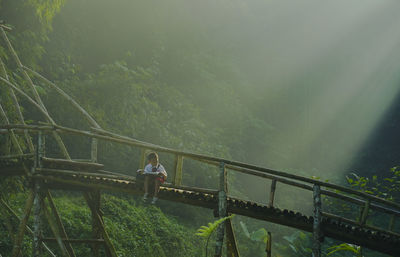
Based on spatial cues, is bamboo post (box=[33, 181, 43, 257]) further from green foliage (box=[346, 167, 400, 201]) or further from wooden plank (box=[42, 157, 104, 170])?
green foliage (box=[346, 167, 400, 201])

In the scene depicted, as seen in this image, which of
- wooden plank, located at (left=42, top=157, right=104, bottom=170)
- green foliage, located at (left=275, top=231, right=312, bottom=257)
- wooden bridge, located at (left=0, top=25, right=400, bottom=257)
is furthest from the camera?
green foliage, located at (left=275, top=231, right=312, bottom=257)

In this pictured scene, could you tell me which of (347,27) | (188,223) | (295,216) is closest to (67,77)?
(188,223)

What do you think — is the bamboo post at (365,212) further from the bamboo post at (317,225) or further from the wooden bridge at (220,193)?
the bamboo post at (317,225)

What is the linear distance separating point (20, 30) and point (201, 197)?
11.4 m

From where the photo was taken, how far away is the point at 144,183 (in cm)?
845

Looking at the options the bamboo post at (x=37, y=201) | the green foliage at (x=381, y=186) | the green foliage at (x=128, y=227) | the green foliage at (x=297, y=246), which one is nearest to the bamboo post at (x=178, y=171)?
the bamboo post at (x=37, y=201)

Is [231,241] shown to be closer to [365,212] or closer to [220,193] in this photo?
[220,193]

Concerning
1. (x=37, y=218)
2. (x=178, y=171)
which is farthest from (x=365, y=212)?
(x=37, y=218)

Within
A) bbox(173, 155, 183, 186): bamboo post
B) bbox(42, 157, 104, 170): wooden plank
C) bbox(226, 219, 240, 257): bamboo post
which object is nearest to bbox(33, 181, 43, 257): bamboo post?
bbox(42, 157, 104, 170): wooden plank

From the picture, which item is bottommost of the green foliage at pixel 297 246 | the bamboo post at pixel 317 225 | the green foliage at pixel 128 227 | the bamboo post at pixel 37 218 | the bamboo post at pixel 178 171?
the green foliage at pixel 297 246

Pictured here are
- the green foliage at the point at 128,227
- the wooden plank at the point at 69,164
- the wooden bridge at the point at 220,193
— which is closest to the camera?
the wooden bridge at the point at 220,193

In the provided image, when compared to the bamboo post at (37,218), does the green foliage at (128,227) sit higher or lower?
lower

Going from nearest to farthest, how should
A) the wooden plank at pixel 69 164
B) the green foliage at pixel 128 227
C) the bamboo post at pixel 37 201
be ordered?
the bamboo post at pixel 37 201, the wooden plank at pixel 69 164, the green foliage at pixel 128 227

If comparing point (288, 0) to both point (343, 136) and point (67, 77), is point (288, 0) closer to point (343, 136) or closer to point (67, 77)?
point (343, 136)
